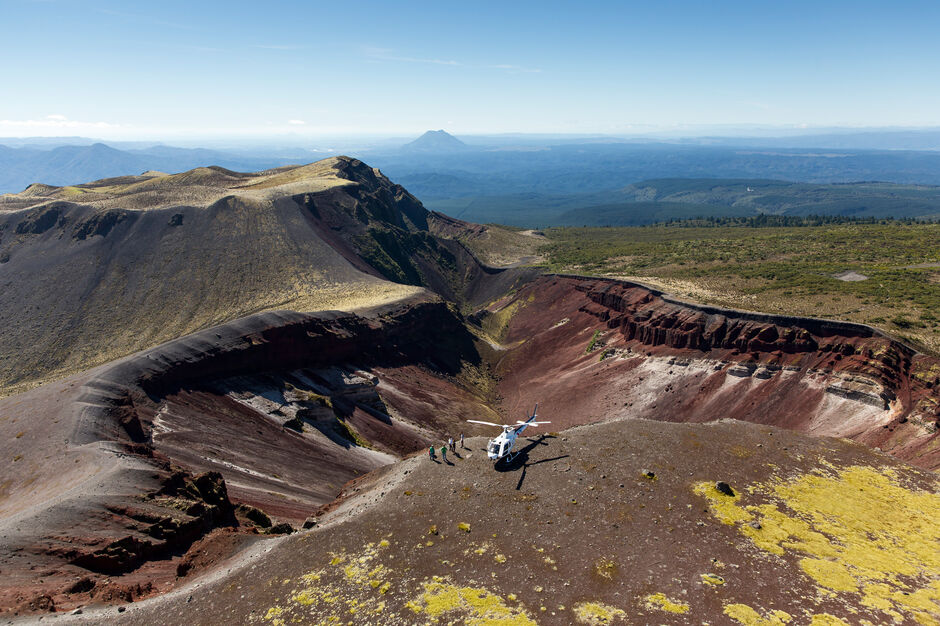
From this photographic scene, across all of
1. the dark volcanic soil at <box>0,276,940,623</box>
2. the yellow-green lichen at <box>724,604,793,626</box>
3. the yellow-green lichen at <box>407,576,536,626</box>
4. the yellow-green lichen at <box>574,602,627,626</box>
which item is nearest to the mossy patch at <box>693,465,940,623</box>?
the dark volcanic soil at <box>0,276,940,623</box>

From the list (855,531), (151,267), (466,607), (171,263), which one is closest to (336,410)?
(466,607)

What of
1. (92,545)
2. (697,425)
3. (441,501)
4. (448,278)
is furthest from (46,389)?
(448,278)

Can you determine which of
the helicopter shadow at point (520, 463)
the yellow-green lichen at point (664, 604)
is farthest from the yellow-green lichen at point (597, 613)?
the helicopter shadow at point (520, 463)

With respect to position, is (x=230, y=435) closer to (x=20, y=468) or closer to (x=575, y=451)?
(x=20, y=468)

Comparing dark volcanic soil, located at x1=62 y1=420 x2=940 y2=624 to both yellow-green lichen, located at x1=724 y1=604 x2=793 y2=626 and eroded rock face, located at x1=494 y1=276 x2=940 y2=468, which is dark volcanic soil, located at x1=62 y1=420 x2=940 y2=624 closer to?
yellow-green lichen, located at x1=724 y1=604 x2=793 y2=626

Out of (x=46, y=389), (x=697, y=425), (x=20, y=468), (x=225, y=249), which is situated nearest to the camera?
(x=20, y=468)

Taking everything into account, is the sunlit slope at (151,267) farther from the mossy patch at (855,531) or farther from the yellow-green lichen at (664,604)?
the yellow-green lichen at (664,604)
